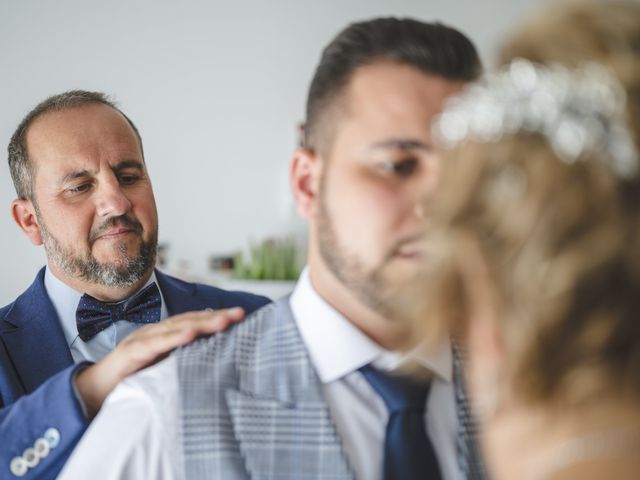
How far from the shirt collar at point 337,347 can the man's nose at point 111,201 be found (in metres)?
0.71

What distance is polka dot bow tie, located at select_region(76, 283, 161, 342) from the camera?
1729 millimetres

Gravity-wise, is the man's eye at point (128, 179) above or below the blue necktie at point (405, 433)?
above

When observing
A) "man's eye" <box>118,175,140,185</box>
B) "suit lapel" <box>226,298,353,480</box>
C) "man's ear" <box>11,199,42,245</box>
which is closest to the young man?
"suit lapel" <box>226,298,353,480</box>

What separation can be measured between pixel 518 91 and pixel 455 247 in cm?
15

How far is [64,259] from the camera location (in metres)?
1.75

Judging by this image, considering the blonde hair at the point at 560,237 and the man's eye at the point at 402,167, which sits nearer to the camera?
the blonde hair at the point at 560,237

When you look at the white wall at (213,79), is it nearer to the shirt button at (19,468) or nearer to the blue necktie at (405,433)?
the shirt button at (19,468)

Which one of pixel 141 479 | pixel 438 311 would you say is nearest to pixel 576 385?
pixel 438 311

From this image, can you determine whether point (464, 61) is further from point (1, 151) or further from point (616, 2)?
point (1, 151)

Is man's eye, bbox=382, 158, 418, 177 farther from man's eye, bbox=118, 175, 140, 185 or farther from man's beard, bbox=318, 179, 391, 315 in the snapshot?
man's eye, bbox=118, 175, 140, 185

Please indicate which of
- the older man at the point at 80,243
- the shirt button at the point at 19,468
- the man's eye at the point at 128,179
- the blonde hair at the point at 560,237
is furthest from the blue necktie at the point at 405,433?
the man's eye at the point at 128,179

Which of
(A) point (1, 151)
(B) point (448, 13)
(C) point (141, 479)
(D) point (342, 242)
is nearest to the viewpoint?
(C) point (141, 479)

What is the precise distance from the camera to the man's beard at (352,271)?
1.09 meters

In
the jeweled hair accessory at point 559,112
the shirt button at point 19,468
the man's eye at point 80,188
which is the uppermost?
the jeweled hair accessory at point 559,112
